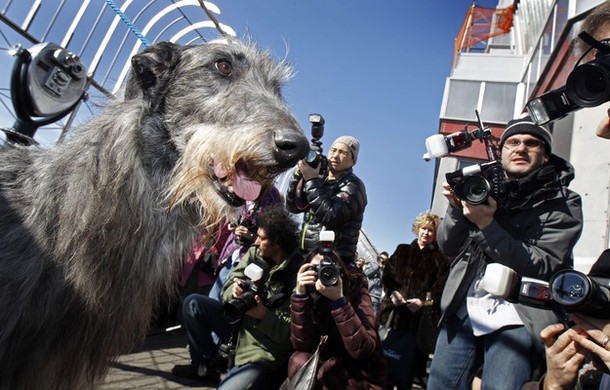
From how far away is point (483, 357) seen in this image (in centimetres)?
308

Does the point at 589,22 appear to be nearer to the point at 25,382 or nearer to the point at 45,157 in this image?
the point at 45,157

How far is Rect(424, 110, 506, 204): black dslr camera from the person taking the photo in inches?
111

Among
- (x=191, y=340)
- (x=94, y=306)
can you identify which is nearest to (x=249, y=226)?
(x=191, y=340)

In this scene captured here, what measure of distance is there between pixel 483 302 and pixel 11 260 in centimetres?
272

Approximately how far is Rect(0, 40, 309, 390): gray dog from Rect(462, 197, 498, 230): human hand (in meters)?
1.37

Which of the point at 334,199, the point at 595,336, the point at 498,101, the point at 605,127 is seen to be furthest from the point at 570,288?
the point at 498,101

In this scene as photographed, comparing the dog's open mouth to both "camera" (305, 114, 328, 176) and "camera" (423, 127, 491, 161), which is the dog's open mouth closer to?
"camera" (423, 127, 491, 161)

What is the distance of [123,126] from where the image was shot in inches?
85.7

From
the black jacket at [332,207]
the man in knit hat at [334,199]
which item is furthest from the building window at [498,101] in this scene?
the black jacket at [332,207]

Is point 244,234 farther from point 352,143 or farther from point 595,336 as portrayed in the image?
point 595,336

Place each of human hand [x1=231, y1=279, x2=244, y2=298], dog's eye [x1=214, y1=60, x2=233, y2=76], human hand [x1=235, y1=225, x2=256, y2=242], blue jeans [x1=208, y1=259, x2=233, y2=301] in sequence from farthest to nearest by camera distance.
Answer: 1. blue jeans [x1=208, y1=259, x2=233, y2=301]
2. human hand [x1=235, y1=225, x2=256, y2=242]
3. human hand [x1=231, y1=279, x2=244, y2=298]
4. dog's eye [x1=214, y1=60, x2=233, y2=76]

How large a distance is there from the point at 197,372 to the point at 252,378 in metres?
1.64

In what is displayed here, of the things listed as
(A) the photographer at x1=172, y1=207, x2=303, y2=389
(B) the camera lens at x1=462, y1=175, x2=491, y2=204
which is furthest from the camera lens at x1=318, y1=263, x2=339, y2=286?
(B) the camera lens at x1=462, y1=175, x2=491, y2=204

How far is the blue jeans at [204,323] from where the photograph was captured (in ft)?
15.1
